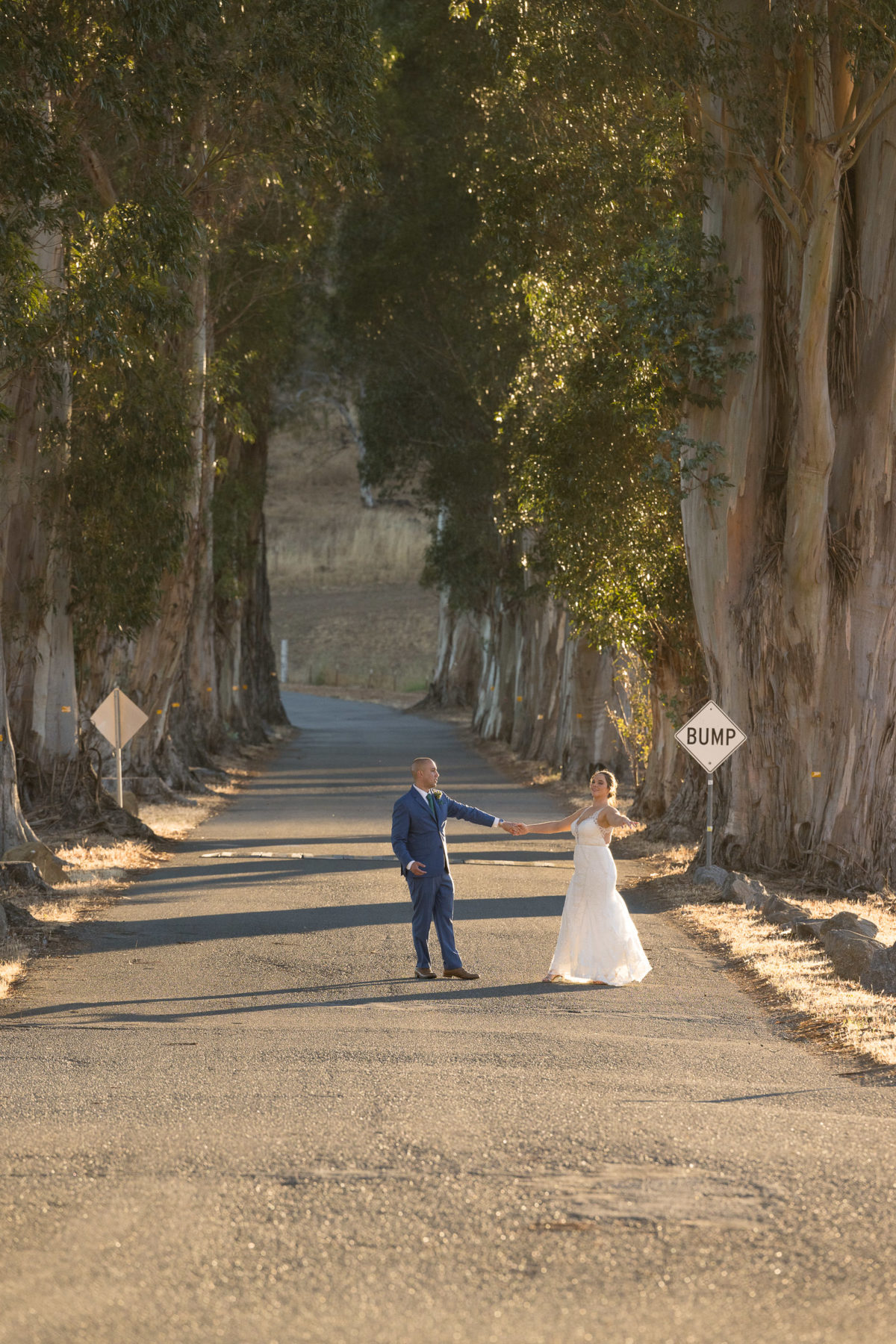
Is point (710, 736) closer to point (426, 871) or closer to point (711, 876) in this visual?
point (711, 876)

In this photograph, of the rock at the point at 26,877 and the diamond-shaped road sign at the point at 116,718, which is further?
the diamond-shaped road sign at the point at 116,718

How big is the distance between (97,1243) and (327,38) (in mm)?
13220

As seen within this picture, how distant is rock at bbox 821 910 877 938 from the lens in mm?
13055

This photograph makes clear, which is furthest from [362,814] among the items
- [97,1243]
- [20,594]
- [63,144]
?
[97,1243]

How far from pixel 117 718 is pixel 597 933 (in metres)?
10.9

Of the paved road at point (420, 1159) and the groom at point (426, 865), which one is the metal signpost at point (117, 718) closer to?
the paved road at point (420, 1159)

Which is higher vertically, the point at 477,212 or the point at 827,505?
the point at 477,212

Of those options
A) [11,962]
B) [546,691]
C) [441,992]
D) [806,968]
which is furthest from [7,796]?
[546,691]

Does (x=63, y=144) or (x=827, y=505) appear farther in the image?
(x=827, y=505)

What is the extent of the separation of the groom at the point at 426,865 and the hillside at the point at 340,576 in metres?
75.9

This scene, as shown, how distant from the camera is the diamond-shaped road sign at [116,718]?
21266mm

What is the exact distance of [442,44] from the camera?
31.0m

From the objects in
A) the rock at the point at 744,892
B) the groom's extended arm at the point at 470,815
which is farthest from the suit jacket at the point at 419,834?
the rock at the point at 744,892

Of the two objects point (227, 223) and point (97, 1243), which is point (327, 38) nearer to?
point (227, 223)
